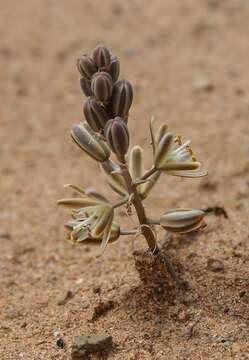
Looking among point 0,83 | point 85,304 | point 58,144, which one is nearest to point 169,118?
point 58,144

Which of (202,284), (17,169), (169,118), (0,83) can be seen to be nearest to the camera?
(202,284)

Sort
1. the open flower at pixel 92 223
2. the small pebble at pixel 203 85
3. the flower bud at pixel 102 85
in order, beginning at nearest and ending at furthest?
the flower bud at pixel 102 85 < the open flower at pixel 92 223 < the small pebble at pixel 203 85

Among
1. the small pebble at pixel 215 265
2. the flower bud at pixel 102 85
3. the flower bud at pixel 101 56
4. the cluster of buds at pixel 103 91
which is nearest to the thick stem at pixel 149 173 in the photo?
the cluster of buds at pixel 103 91

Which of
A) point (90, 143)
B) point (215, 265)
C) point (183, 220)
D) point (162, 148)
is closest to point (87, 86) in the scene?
point (90, 143)

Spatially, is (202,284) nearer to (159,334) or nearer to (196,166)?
(159,334)

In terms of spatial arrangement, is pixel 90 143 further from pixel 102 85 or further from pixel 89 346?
pixel 89 346

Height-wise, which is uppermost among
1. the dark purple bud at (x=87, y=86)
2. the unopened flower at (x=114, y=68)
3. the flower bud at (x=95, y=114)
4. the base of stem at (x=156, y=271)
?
the unopened flower at (x=114, y=68)

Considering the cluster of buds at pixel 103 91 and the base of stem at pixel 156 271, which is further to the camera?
the base of stem at pixel 156 271

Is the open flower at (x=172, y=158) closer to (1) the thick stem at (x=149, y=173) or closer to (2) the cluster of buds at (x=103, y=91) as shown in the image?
(1) the thick stem at (x=149, y=173)

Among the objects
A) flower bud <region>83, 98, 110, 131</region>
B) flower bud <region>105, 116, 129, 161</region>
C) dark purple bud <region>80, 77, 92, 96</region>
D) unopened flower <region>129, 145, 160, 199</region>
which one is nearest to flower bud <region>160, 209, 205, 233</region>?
unopened flower <region>129, 145, 160, 199</region>
